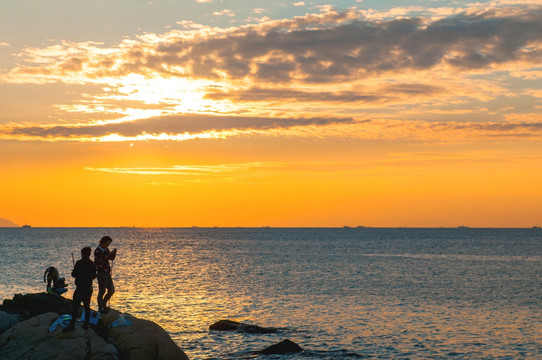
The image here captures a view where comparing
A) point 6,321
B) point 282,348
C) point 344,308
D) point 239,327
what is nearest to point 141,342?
point 6,321

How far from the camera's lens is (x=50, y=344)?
1947 centimetres

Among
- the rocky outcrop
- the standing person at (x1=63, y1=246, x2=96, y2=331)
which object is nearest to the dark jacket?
the standing person at (x1=63, y1=246, x2=96, y2=331)

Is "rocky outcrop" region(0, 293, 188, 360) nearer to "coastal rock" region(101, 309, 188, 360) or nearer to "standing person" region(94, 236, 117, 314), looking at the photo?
"coastal rock" region(101, 309, 188, 360)

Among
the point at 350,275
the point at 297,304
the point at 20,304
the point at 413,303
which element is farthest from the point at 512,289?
the point at 20,304

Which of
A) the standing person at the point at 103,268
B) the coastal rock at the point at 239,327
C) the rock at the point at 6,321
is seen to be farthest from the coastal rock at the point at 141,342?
the coastal rock at the point at 239,327

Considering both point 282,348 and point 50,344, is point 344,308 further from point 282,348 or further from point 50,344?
point 50,344

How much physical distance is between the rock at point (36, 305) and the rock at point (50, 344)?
7.28 metres

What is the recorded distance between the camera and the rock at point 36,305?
1095 inches

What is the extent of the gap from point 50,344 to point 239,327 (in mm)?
16715

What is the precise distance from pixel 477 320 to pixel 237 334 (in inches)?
734

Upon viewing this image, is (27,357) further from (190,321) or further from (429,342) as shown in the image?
(429,342)

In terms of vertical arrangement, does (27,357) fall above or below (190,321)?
above

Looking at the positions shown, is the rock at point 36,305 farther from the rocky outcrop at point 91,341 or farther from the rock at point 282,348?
the rock at point 282,348

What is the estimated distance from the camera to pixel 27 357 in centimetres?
1916
